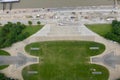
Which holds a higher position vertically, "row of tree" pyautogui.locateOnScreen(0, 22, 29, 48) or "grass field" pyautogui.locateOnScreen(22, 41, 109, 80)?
"row of tree" pyautogui.locateOnScreen(0, 22, 29, 48)

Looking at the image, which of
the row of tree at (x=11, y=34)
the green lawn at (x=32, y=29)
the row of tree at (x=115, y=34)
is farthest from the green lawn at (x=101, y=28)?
the row of tree at (x=11, y=34)

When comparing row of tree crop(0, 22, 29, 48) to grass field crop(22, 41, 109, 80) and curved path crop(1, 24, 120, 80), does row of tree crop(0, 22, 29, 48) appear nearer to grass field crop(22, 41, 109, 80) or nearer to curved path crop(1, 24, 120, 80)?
curved path crop(1, 24, 120, 80)

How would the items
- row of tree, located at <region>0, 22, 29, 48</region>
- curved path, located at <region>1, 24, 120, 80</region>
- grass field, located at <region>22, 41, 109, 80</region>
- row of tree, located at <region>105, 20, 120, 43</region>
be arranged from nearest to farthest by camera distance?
grass field, located at <region>22, 41, 109, 80</region>, row of tree, located at <region>105, 20, 120, 43</region>, curved path, located at <region>1, 24, 120, 80</region>, row of tree, located at <region>0, 22, 29, 48</region>

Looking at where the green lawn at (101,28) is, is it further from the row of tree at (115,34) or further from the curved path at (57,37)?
the row of tree at (115,34)

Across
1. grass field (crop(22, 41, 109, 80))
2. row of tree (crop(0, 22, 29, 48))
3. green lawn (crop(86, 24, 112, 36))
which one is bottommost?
grass field (crop(22, 41, 109, 80))

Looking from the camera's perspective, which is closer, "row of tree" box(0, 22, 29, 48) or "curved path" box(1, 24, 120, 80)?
"curved path" box(1, 24, 120, 80)

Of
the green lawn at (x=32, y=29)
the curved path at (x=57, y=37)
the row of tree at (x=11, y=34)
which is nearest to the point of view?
the curved path at (x=57, y=37)

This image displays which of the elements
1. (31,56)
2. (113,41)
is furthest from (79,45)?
(31,56)

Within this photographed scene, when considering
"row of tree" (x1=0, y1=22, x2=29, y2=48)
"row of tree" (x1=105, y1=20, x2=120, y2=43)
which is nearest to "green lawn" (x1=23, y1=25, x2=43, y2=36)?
"row of tree" (x1=0, y1=22, x2=29, y2=48)
